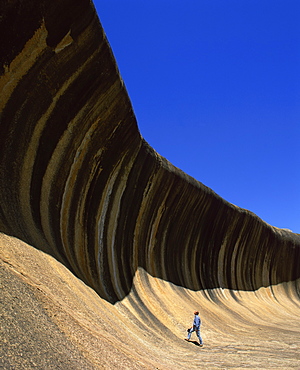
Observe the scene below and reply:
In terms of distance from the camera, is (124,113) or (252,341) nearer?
(124,113)

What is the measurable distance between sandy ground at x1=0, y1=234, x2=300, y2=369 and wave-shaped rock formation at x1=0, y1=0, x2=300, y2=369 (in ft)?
0.09

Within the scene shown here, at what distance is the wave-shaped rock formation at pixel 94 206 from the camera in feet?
14.1

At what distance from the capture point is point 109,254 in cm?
737

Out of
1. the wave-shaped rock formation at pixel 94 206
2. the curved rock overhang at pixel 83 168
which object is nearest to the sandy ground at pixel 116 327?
the wave-shaped rock formation at pixel 94 206

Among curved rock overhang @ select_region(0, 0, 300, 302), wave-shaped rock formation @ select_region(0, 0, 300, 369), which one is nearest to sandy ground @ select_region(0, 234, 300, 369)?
wave-shaped rock formation @ select_region(0, 0, 300, 369)

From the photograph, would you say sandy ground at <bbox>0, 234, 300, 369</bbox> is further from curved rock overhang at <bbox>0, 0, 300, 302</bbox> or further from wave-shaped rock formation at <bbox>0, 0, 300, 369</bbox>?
curved rock overhang at <bbox>0, 0, 300, 302</bbox>

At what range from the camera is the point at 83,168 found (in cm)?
654

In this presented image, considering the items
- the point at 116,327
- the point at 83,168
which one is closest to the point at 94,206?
the point at 83,168

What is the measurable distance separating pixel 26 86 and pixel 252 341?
20.1ft

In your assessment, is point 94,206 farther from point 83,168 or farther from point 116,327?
point 116,327

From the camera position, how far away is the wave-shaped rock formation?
14.1ft

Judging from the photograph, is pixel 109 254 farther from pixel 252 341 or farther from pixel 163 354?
pixel 252 341

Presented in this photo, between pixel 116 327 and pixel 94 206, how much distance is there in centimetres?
287

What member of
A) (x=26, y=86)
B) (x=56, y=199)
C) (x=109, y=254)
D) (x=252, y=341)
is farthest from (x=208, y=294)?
(x=26, y=86)
